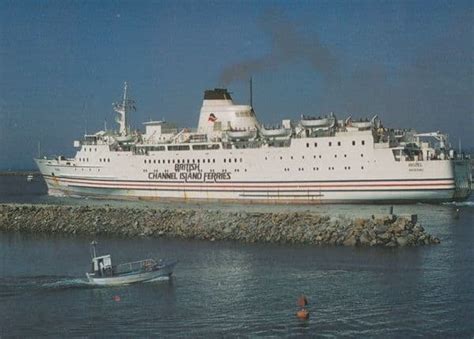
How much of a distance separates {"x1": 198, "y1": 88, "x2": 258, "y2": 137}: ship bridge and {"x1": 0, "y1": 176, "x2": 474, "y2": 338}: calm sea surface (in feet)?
59.5

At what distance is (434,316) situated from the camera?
1520 centimetres

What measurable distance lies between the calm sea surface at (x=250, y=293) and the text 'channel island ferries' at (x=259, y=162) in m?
11.0

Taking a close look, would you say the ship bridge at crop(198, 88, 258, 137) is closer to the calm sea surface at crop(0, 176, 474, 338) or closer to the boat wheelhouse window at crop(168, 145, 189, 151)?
the boat wheelhouse window at crop(168, 145, 189, 151)

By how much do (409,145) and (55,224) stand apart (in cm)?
1897

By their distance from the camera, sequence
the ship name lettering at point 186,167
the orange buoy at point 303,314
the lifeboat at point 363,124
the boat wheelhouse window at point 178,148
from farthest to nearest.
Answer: the boat wheelhouse window at point 178,148 < the ship name lettering at point 186,167 < the lifeboat at point 363,124 < the orange buoy at point 303,314

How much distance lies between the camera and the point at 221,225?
27.2 m

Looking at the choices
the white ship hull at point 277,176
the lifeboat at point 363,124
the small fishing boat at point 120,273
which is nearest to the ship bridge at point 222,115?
the white ship hull at point 277,176

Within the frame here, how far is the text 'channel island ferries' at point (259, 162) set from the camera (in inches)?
1428

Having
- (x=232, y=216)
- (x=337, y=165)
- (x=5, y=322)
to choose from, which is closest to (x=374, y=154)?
(x=337, y=165)

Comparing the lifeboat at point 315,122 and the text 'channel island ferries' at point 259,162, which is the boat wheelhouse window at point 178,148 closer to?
the text 'channel island ferries' at point 259,162

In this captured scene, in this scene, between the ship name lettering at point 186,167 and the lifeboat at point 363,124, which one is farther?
the ship name lettering at point 186,167

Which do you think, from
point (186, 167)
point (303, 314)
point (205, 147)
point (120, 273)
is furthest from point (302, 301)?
point (186, 167)

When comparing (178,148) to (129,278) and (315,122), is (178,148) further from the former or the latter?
(129,278)

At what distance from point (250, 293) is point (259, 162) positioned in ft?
73.8
